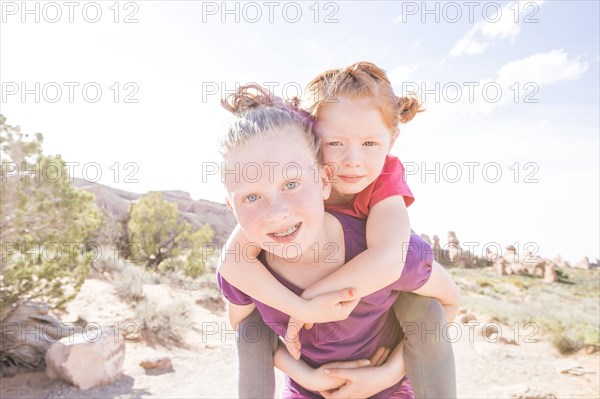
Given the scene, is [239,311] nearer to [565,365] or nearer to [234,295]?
[234,295]

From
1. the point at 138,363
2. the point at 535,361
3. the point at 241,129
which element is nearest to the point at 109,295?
the point at 138,363

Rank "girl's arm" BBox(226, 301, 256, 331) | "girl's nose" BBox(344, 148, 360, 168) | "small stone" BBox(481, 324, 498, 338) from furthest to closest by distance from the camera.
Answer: "small stone" BBox(481, 324, 498, 338)
"girl's arm" BBox(226, 301, 256, 331)
"girl's nose" BBox(344, 148, 360, 168)

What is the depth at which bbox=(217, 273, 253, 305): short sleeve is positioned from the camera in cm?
195

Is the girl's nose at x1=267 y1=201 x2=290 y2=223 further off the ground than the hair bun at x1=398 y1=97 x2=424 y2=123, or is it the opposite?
the hair bun at x1=398 y1=97 x2=424 y2=123

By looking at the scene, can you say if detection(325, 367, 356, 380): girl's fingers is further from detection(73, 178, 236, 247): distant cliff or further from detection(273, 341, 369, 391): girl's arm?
detection(73, 178, 236, 247): distant cliff

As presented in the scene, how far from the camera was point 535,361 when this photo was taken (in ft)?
27.3

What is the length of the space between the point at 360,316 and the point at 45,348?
667 cm

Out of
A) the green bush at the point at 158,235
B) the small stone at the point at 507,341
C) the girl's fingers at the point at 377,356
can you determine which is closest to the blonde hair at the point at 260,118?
the girl's fingers at the point at 377,356

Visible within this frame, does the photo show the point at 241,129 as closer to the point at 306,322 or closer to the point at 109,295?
the point at 306,322

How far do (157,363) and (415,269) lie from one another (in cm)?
669

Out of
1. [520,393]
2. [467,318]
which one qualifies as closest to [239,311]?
[520,393]

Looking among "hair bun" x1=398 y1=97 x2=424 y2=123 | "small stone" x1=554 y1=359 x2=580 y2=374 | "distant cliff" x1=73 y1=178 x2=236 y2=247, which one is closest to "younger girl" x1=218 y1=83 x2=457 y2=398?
"hair bun" x1=398 y1=97 x2=424 y2=123

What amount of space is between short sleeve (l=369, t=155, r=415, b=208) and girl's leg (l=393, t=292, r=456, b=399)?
47 centimetres

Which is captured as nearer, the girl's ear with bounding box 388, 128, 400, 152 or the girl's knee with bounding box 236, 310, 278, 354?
the girl's knee with bounding box 236, 310, 278, 354
